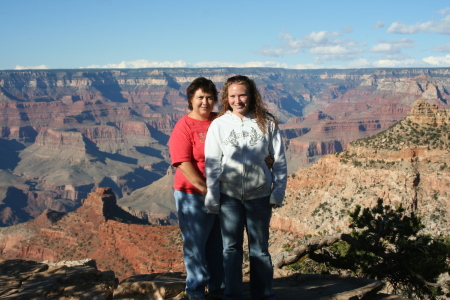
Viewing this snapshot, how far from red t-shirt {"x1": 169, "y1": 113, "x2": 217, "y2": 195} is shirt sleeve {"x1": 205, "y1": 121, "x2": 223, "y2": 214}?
0.44 m

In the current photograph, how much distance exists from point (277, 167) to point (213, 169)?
1.03 meters

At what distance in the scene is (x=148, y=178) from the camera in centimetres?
16600

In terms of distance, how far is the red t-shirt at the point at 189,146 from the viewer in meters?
6.98

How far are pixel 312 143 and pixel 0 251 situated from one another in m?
126

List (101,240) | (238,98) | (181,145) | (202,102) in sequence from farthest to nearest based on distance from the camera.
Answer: (101,240)
(202,102)
(181,145)
(238,98)

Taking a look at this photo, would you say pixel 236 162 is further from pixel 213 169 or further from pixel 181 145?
pixel 181 145

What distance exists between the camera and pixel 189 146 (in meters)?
7.00

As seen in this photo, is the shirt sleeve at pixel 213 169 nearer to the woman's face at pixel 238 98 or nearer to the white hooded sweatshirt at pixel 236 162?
the white hooded sweatshirt at pixel 236 162

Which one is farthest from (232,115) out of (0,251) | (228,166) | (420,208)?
(0,251)

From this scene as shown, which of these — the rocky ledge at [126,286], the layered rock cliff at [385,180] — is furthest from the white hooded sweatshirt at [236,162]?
the layered rock cliff at [385,180]

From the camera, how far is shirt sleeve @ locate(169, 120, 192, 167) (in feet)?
22.8

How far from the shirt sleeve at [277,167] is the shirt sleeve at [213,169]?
2.83ft

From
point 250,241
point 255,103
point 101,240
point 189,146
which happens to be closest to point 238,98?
point 255,103

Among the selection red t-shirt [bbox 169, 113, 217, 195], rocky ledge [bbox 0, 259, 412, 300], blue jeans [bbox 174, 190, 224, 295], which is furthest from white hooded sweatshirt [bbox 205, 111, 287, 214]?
rocky ledge [bbox 0, 259, 412, 300]
